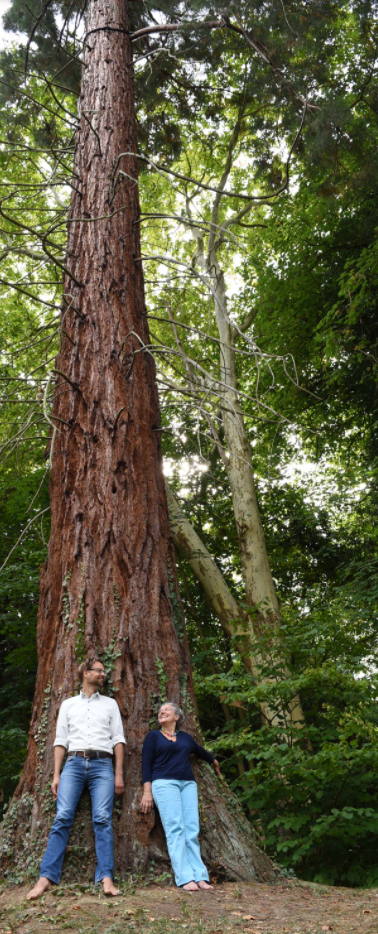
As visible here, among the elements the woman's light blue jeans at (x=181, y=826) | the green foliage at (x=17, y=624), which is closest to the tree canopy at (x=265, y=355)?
the green foliage at (x=17, y=624)

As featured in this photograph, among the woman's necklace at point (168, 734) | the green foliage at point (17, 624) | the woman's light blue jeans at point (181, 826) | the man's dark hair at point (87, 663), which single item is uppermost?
the green foliage at point (17, 624)

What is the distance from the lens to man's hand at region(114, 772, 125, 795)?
3.33 m

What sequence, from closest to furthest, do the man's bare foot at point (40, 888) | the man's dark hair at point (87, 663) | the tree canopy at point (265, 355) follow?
the man's bare foot at point (40, 888)
the man's dark hair at point (87, 663)
the tree canopy at point (265, 355)

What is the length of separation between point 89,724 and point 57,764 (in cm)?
29

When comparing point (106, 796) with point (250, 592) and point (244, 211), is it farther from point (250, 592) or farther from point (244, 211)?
point (244, 211)

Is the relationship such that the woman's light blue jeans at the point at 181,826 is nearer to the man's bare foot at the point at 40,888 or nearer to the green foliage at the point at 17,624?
the man's bare foot at the point at 40,888

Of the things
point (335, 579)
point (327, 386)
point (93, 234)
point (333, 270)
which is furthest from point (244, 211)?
point (93, 234)

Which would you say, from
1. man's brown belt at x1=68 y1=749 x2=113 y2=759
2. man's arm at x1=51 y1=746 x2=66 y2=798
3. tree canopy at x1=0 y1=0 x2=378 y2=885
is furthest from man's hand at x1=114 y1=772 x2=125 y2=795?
tree canopy at x1=0 y1=0 x2=378 y2=885

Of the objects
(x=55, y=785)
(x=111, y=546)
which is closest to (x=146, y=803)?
(x=55, y=785)

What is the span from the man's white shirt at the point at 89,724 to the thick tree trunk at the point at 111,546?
0.08m

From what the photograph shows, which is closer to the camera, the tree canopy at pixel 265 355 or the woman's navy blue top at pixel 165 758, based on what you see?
the woman's navy blue top at pixel 165 758

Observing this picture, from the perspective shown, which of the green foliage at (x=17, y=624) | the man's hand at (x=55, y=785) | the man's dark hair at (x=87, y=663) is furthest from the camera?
the green foliage at (x=17, y=624)

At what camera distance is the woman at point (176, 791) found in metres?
3.15

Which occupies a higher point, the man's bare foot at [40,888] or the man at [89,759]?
the man at [89,759]
